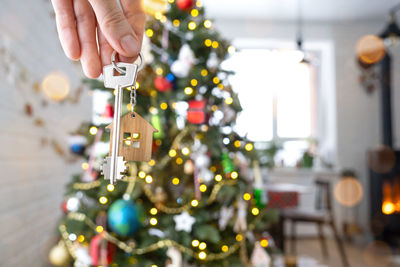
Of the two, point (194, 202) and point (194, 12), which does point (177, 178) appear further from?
point (194, 12)

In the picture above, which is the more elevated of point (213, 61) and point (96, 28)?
point (213, 61)

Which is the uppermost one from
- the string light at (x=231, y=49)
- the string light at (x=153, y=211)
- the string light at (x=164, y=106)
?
the string light at (x=231, y=49)

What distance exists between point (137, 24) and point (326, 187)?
13.3 feet

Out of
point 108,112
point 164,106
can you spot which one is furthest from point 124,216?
point 164,106

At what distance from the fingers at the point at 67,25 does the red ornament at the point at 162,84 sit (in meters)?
1.50

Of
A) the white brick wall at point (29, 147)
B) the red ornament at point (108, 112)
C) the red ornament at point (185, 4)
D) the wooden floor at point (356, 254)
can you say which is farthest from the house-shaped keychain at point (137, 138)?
the wooden floor at point (356, 254)

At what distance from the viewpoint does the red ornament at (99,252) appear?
1707mm

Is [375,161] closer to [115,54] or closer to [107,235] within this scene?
[107,235]

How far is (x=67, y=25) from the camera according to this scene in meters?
0.42

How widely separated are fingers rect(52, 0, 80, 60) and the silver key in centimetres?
4

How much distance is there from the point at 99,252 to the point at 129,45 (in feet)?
5.02

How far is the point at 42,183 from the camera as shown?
8.89 ft

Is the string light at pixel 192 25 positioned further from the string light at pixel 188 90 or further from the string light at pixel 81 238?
the string light at pixel 81 238

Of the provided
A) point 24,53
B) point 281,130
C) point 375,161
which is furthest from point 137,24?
point 281,130
